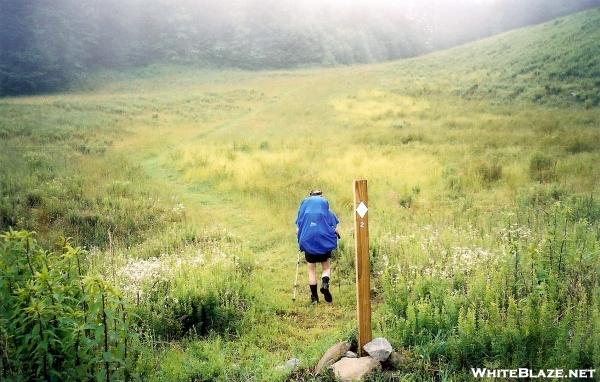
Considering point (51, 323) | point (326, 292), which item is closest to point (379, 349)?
point (326, 292)

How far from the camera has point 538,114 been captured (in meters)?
24.1

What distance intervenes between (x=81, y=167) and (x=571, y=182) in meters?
16.0

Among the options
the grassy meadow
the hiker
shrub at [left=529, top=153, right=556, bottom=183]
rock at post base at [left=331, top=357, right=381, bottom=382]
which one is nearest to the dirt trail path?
the grassy meadow

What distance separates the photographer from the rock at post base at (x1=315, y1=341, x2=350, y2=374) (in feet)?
18.1

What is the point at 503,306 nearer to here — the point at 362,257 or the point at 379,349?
the point at 379,349

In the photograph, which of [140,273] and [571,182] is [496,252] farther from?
[571,182]

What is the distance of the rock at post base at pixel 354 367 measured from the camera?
5.23 metres

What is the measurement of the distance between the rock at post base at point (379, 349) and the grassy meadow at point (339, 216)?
25 centimetres

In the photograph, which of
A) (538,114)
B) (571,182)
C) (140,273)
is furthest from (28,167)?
(538,114)

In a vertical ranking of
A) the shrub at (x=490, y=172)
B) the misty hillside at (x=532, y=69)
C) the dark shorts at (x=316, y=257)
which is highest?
the misty hillside at (x=532, y=69)

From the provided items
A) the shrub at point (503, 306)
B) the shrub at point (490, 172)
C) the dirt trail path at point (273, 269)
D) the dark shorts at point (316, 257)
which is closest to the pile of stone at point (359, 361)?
the shrub at point (503, 306)

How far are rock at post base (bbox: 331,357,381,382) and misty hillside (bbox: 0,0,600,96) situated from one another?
5043 centimetres

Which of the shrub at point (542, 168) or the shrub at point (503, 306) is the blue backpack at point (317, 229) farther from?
the shrub at point (542, 168)

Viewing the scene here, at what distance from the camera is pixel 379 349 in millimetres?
5445
